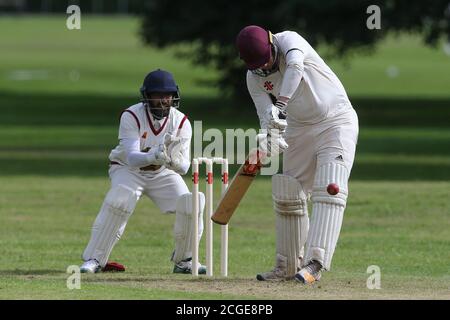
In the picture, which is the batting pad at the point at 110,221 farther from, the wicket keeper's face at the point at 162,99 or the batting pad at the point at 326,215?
the batting pad at the point at 326,215

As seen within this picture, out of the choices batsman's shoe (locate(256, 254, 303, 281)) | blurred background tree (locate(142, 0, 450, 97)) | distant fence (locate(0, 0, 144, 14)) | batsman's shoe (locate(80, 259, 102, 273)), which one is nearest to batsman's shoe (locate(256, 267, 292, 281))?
batsman's shoe (locate(256, 254, 303, 281))

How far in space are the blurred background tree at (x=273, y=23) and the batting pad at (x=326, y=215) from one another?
79.6ft

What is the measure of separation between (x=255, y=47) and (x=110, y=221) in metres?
2.56

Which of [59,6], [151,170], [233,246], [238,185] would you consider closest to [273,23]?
[233,246]

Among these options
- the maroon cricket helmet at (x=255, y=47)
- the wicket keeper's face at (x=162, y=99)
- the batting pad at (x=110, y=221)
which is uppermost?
the maroon cricket helmet at (x=255, y=47)

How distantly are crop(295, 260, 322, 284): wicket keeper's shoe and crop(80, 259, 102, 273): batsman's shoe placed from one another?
90.9 inches

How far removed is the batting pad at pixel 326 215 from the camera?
1136cm

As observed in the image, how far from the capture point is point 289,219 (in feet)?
38.9

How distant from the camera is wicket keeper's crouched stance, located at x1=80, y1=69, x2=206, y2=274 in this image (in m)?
12.5

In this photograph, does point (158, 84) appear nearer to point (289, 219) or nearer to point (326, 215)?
point (289, 219)

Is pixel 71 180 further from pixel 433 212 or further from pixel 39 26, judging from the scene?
pixel 39 26

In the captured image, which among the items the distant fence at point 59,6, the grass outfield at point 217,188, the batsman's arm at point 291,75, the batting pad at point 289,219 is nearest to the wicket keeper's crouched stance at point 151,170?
the grass outfield at point 217,188

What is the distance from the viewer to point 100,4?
119 meters

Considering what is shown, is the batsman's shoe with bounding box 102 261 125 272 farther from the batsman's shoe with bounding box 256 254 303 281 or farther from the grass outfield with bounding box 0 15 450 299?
the batsman's shoe with bounding box 256 254 303 281
